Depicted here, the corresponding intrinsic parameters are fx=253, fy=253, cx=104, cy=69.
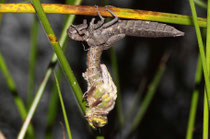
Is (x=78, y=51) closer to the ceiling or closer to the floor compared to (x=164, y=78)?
closer to the ceiling

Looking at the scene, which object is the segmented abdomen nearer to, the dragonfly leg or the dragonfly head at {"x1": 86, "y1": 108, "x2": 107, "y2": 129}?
the dragonfly leg

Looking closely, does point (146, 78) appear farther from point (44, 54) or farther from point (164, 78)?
point (44, 54)

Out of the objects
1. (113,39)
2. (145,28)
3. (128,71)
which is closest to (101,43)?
(113,39)

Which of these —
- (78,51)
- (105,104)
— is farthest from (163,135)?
(105,104)

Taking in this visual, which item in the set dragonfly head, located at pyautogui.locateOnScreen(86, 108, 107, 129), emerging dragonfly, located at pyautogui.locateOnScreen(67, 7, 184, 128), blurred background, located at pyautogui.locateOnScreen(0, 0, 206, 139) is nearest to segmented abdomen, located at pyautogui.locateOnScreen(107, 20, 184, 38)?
emerging dragonfly, located at pyautogui.locateOnScreen(67, 7, 184, 128)

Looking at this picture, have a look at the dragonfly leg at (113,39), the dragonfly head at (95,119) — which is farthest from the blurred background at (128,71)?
the dragonfly head at (95,119)

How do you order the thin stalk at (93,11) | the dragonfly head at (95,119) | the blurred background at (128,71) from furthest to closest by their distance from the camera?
the blurred background at (128,71)
the dragonfly head at (95,119)
the thin stalk at (93,11)

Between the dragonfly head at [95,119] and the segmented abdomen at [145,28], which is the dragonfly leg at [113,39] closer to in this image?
the segmented abdomen at [145,28]
